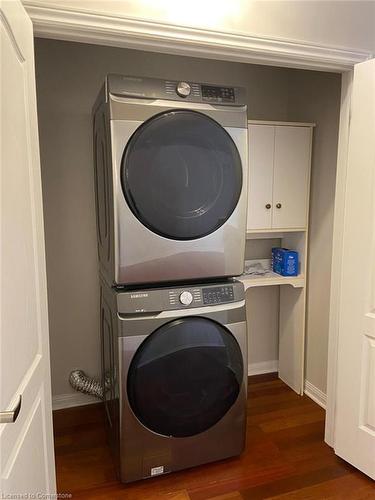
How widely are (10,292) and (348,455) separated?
1.87 m

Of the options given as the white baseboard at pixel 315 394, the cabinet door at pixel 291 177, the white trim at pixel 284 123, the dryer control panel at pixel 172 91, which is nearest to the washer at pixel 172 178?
the dryer control panel at pixel 172 91

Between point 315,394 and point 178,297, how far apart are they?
4.89 feet

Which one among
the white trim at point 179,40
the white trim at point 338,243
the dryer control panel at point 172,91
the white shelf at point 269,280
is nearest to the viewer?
the white trim at point 179,40

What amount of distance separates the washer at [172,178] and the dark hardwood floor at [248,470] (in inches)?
39.7

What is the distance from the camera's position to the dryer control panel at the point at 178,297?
5.70ft

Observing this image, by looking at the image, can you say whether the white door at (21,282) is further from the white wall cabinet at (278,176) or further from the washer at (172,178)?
the white wall cabinet at (278,176)

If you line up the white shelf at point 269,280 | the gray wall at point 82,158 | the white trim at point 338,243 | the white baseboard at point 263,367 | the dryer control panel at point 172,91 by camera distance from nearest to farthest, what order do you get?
the dryer control panel at point 172,91 < the white trim at point 338,243 < the gray wall at point 82,158 < the white shelf at point 269,280 < the white baseboard at point 263,367

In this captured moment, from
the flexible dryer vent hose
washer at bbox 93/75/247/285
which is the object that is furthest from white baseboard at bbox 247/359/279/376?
washer at bbox 93/75/247/285

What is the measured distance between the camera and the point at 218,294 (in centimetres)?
188

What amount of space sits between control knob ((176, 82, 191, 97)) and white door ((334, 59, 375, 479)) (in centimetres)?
80

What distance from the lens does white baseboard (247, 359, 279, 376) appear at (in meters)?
3.06

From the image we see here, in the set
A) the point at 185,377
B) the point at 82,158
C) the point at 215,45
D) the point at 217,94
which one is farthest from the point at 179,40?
the point at 185,377

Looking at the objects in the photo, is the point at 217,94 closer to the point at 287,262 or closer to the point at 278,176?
the point at 278,176

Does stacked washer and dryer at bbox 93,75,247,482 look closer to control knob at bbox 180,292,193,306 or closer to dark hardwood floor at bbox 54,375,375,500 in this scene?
control knob at bbox 180,292,193,306
